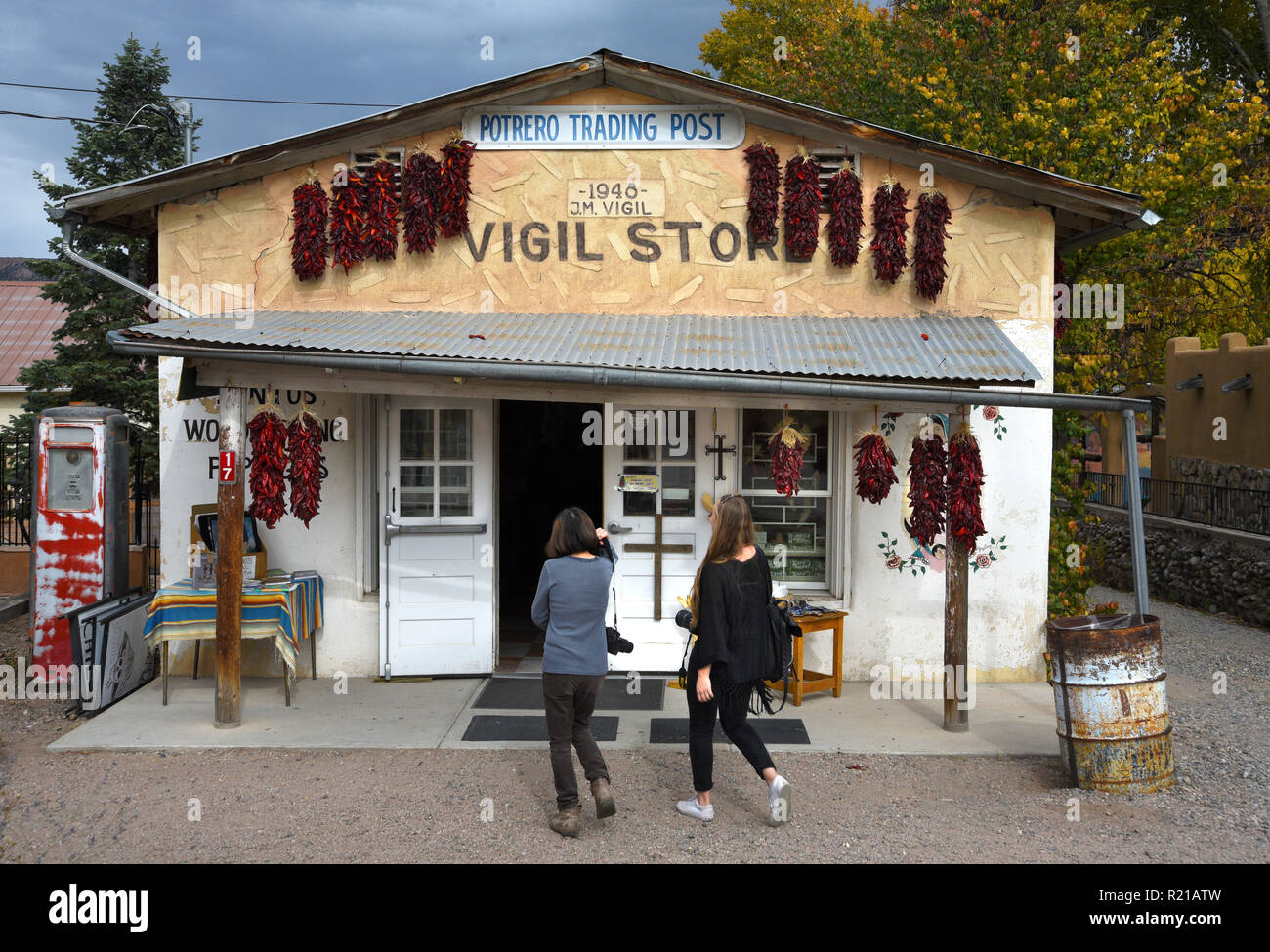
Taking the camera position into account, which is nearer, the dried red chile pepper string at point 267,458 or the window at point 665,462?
the dried red chile pepper string at point 267,458

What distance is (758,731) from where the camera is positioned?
23.4ft

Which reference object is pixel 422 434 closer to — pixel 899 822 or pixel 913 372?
Result: pixel 913 372

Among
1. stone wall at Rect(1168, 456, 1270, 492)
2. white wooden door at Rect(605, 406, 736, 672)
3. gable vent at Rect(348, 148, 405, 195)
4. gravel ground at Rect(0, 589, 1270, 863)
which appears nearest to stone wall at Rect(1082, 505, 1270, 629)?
stone wall at Rect(1168, 456, 1270, 492)

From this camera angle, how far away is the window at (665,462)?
27.5ft

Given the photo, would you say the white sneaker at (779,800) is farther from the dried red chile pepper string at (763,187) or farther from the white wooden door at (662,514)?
the dried red chile pepper string at (763,187)

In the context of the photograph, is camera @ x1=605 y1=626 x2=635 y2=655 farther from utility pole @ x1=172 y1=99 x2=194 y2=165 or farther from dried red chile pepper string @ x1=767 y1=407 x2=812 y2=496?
utility pole @ x1=172 y1=99 x2=194 y2=165

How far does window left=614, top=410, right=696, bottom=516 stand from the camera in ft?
27.5

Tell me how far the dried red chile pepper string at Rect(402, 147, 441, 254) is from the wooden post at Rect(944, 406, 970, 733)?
179 inches

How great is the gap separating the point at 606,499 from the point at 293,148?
387cm

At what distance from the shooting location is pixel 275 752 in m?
6.62

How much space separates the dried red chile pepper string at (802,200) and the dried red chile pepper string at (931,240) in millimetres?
843

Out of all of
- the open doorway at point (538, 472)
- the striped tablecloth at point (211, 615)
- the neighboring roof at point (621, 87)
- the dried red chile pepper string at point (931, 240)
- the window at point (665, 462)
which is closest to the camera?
the striped tablecloth at point (211, 615)

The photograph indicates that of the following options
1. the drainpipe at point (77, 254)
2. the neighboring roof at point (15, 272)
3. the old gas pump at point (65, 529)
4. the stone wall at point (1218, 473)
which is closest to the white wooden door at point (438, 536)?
the drainpipe at point (77, 254)

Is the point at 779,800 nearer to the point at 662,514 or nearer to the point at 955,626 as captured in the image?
the point at 955,626
